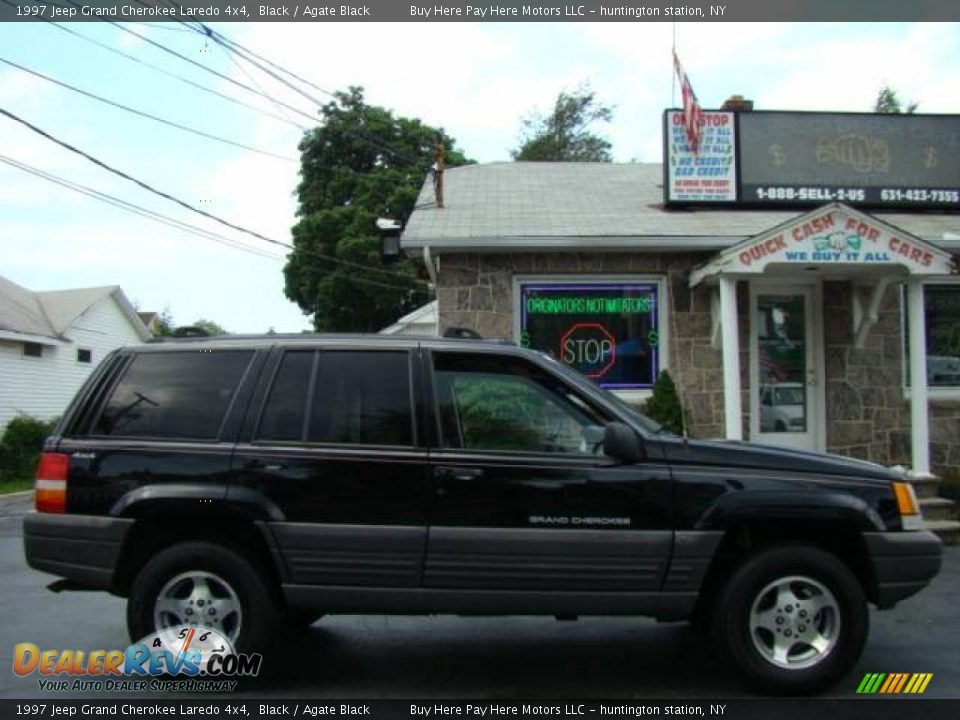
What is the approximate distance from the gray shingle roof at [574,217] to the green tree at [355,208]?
18604mm

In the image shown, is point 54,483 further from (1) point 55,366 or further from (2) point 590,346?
(1) point 55,366

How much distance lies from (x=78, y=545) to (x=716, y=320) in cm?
757

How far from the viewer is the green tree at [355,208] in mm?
32625

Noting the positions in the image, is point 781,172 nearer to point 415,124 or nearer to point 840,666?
point 840,666

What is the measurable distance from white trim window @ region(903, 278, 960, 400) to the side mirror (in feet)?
26.1

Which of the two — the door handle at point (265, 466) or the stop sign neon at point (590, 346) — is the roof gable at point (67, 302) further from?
the door handle at point (265, 466)

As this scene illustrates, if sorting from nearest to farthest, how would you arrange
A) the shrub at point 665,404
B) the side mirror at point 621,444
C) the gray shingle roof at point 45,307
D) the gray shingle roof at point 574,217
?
the side mirror at point 621,444 → the shrub at point 665,404 → the gray shingle roof at point 574,217 → the gray shingle roof at point 45,307

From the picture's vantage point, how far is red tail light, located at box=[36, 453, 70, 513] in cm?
477

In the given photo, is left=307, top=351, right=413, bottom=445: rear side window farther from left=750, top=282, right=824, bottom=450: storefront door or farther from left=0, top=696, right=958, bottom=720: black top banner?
left=750, top=282, right=824, bottom=450: storefront door

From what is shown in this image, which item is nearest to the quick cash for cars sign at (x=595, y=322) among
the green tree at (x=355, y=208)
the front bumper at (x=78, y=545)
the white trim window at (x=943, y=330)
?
the white trim window at (x=943, y=330)

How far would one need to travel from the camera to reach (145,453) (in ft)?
15.6

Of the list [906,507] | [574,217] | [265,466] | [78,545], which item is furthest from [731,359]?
[78,545]

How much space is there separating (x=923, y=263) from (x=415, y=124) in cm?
2829

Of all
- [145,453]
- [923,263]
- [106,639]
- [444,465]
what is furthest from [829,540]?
[923,263]
